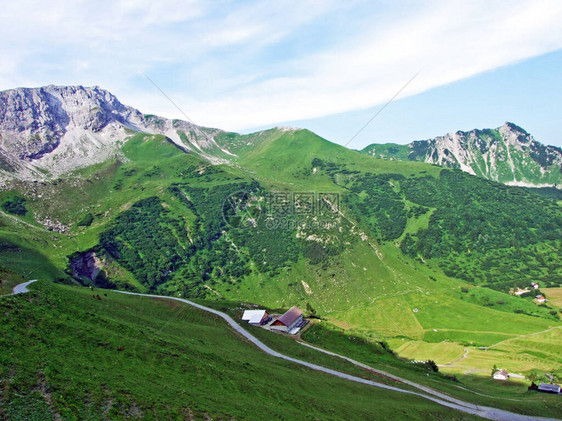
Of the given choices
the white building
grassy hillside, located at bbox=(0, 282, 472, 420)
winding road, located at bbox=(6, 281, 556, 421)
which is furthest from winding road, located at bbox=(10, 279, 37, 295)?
the white building

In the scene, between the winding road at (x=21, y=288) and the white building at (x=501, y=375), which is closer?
the winding road at (x=21, y=288)

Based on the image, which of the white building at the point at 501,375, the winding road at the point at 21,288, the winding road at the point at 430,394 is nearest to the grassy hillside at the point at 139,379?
the winding road at the point at 21,288

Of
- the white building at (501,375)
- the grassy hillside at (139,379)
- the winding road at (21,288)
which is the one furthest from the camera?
the white building at (501,375)

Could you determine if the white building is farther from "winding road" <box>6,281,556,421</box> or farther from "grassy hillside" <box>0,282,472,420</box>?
"grassy hillside" <box>0,282,472,420</box>

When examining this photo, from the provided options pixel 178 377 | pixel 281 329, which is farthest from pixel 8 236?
pixel 178 377

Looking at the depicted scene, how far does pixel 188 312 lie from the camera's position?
9694cm

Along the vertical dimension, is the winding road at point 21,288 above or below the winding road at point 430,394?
above

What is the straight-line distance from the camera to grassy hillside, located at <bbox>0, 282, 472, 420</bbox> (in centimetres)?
2975

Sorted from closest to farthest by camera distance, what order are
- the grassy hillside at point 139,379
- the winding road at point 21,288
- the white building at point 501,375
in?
the grassy hillside at point 139,379 < the winding road at point 21,288 < the white building at point 501,375

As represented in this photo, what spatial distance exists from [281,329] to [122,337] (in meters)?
56.9

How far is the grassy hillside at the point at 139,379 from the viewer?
97.6 feet

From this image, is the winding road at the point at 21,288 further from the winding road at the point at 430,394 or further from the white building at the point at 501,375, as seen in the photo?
the white building at the point at 501,375

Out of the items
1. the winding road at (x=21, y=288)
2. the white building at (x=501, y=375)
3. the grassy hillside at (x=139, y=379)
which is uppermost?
the winding road at (x=21, y=288)

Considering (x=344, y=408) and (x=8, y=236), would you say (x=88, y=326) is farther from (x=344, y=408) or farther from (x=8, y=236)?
(x=8, y=236)
